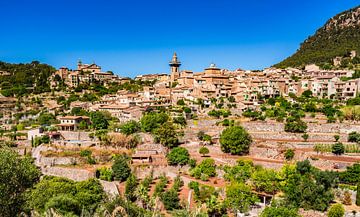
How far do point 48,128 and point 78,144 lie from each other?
607 cm

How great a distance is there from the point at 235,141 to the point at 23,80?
51.2 metres

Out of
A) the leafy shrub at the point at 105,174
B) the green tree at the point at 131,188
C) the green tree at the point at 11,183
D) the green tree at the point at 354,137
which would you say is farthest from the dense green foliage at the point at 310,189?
the green tree at the point at 11,183

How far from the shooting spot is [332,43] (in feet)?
257

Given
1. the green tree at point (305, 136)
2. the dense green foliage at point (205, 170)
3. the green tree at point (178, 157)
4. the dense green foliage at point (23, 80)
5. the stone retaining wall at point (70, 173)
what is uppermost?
the dense green foliage at point (23, 80)

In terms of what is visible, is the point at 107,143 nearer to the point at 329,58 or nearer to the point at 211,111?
the point at 211,111

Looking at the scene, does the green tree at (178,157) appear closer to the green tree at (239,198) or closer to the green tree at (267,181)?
the green tree at (267,181)

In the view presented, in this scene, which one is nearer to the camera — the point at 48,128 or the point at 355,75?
the point at 48,128

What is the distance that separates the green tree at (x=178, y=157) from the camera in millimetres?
27992

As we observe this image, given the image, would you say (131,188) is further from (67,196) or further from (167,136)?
(167,136)

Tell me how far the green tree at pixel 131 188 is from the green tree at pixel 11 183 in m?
9.07

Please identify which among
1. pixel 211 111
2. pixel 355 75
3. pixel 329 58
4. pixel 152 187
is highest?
pixel 329 58

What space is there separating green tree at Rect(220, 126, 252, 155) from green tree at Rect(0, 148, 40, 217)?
18.5 metres

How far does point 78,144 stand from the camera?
33156mm

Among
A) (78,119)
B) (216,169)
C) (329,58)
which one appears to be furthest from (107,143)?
(329,58)
